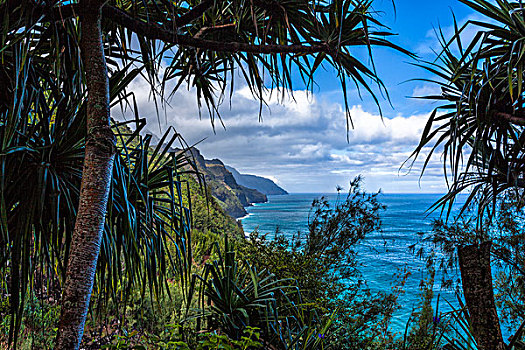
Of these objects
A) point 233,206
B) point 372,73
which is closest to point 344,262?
point 372,73

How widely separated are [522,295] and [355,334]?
1.45m

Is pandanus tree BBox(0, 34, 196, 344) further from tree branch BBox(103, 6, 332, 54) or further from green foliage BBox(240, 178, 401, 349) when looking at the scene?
green foliage BBox(240, 178, 401, 349)

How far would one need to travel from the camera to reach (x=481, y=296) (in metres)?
1.15

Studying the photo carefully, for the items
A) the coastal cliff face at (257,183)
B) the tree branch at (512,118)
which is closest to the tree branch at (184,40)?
the tree branch at (512,118)

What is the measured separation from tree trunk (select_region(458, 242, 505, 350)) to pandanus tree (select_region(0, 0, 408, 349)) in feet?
2.35

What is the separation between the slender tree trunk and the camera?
1004 mm

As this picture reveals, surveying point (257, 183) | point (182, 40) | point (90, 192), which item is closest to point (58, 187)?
point (90, 192)

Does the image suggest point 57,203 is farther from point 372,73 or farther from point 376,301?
point 376,301

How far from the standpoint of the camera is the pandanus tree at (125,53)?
1.05 m

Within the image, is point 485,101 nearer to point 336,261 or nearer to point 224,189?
point 336,261

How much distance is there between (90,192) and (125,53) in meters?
0.80

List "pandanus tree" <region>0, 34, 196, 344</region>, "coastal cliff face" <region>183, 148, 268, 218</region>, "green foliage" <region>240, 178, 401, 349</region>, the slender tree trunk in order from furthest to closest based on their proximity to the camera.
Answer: "coastal cliff face" <region>183, 148, 268, 218</region> < "green foliage" <region>240, 178, 401, 349</region> < "pandanus tree" <region>0, 34, 196, 344</region> < the slender tree trunk

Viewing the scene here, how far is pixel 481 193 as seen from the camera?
2.76 meters

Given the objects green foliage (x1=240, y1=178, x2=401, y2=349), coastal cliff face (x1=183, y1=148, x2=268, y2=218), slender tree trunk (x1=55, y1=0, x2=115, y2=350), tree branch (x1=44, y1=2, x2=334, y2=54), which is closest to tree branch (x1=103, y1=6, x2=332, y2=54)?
tree branch (x1=44, y1=2, x2=334, y2=54)
